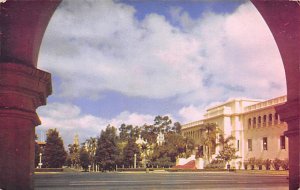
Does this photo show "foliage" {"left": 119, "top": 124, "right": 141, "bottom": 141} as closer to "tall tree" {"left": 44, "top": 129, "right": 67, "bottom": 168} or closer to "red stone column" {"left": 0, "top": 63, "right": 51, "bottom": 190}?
"tall tree" {"left": 44, "top": 129, "right": 67, "bottom": 168}

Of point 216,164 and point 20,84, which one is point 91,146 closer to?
point 216,164

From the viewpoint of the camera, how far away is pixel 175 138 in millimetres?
76375

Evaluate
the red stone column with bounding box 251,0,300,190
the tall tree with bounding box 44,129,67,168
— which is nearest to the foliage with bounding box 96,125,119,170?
the tall tree with bounding box 44,129,67,168

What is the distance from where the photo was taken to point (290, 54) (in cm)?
614

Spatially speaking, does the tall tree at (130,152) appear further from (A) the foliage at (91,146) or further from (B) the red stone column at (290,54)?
(B) the red stone column at (290,54)

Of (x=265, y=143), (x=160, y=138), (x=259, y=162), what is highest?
(x=160, y=138)

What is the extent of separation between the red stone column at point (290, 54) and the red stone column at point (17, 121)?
3383 mm

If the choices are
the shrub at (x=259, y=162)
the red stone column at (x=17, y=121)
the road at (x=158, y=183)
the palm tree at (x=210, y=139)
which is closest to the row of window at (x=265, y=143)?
the shrub at (x=259, y=162)

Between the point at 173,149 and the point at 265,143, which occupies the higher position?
the point at 265,143

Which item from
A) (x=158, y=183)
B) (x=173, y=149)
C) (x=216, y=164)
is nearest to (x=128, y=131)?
(x=173, y=149)

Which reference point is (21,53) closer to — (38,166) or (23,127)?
(23,127)

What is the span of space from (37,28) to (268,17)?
3340 mm

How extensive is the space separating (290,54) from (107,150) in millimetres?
63142

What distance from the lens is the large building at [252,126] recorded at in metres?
70.4
